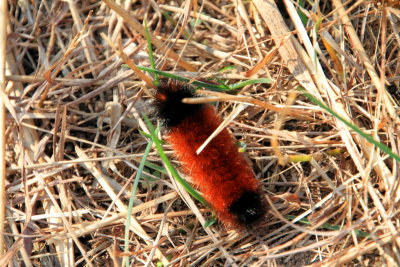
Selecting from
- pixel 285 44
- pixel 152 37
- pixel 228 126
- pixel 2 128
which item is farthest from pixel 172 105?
pixel 2 128

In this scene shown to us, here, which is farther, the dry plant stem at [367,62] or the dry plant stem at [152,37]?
the dry plant stem at [152,37]

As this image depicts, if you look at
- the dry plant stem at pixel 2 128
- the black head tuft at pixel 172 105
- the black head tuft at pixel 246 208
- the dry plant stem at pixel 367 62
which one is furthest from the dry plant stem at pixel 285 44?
the dry plant stem at pixel 2 128

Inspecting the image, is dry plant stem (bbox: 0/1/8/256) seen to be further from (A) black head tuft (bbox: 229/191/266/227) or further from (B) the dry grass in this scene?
(A) black head tuft (bbox: 229/191/266/227)

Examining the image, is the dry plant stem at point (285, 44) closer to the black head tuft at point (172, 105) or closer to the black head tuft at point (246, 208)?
the black head tuft at point (172, 105)

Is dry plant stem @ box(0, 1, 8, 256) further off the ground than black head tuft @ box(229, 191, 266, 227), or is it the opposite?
dry plant stem @ box(0, 1, 8, 256)

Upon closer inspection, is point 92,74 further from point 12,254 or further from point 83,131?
point 12,254

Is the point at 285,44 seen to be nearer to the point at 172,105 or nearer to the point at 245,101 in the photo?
the point at 245,101

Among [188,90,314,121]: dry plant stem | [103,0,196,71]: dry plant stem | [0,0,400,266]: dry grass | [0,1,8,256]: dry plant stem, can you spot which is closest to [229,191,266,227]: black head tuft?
[0,0,400,266]: dry grass

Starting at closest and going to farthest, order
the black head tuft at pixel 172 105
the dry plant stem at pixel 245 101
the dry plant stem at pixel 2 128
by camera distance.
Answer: the dry plant stem at pixel 245 101 → the black head tuft at pixel 172 105 → the dry plant stem at pixel 2 128
